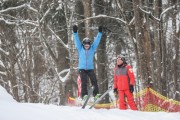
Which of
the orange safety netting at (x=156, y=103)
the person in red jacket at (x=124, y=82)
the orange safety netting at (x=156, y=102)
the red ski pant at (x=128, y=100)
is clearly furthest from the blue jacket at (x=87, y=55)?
the orange safety netting at (x=156, y=102)

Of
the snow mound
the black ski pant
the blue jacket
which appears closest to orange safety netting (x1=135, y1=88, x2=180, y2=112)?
the black ski pant

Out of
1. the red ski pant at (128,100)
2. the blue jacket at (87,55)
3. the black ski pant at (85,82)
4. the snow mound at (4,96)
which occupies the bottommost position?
the red ski pant at (128,100)

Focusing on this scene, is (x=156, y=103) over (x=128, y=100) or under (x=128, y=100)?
under

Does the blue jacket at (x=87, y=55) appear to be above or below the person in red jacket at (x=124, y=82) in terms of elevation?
above

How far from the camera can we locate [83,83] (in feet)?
35.2

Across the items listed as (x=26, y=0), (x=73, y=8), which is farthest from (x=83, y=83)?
(x=26, y=0)

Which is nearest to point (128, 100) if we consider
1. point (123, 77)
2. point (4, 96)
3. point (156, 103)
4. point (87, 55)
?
point (123, 77)

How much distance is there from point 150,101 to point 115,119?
15.2ft

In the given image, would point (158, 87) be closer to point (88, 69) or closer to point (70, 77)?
point (70, 77)

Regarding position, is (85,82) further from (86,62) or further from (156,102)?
(156,102)

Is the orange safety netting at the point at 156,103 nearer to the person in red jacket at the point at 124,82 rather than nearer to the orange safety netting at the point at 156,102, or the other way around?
the orange safety netting at the point at 156,102

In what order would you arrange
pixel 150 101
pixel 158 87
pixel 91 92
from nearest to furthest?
pixel 91 92 → pixel 150 101 → pixel 158 87

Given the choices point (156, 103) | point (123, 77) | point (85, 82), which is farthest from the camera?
point (156, 103)

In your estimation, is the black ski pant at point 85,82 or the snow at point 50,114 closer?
the snow at point 50,114
